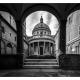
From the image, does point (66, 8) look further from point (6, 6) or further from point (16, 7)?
point (6, 6)

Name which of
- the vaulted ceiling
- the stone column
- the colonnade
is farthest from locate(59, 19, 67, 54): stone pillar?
the colonnade

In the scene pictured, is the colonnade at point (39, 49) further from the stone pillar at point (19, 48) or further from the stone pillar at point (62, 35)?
the stone pillar at point (62, 35)

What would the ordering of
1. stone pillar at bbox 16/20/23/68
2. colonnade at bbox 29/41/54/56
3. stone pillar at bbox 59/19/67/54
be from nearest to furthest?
stone pillar at bbox 16/20/23/68 → stone pillar at bbox 59/19/67/54 → colonnade at bbox 29/41/54/56

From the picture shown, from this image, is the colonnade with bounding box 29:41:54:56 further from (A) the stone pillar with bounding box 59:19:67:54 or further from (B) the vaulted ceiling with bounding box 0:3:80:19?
(B) the vaulted ceiling with bounding box 0:3:80:19

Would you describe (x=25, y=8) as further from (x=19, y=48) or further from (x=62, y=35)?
(x=62, y=35)

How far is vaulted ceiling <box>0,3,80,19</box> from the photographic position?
671 centimetres

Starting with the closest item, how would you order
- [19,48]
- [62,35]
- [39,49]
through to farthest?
1. [19,48]
2. [62,35]
3. [39,49]

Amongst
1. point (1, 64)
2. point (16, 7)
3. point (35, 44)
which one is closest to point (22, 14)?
point (16, 7)

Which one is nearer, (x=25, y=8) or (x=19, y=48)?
(x=19, y=48)

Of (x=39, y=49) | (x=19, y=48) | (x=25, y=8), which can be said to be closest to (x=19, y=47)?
(x=19, y=48)

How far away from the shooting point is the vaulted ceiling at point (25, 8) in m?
6.71

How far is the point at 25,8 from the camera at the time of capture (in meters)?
7.10

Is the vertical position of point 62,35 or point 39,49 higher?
point 62,35

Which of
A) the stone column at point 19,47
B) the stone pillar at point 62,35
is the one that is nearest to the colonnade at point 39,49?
the stone column at point 19,47
